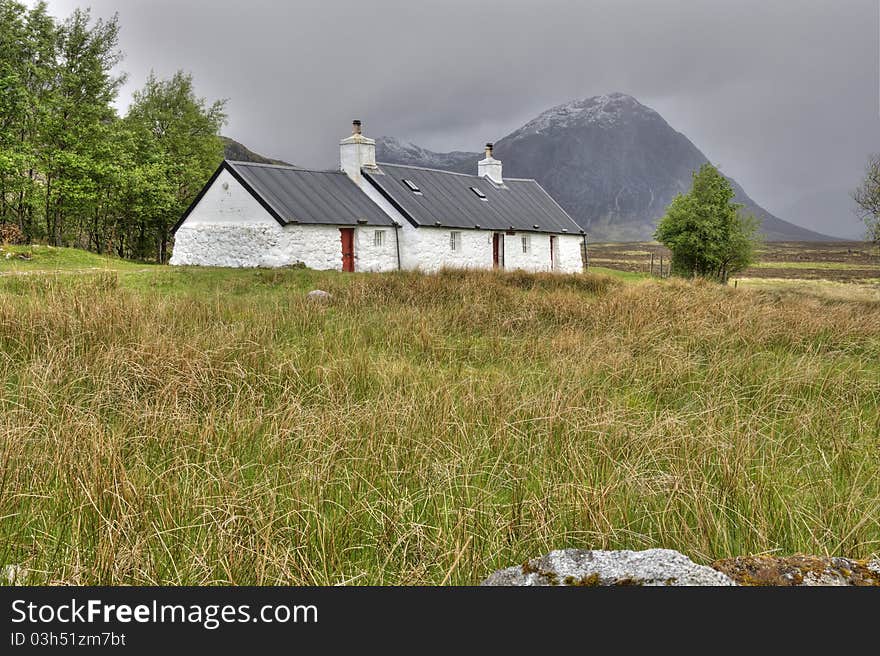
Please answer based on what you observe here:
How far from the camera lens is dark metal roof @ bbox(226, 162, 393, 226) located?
2655cm

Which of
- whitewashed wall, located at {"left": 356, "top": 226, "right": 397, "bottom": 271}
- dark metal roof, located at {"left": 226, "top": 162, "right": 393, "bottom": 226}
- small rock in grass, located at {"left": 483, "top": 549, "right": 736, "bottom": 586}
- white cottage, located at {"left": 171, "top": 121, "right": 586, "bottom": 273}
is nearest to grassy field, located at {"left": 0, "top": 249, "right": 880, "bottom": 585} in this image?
small rock in grass, located at {"left": 483, "top": 549, "right": 736, "bottom": 586}

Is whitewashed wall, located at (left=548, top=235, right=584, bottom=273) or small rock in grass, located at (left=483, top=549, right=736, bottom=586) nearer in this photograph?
small rock in grass, located at (left=483, top=549, right=736, bottom=586)

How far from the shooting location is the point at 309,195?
28.2m

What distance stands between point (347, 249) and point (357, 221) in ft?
4.01

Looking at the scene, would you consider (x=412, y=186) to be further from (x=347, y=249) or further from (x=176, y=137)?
(x=176, y=137)

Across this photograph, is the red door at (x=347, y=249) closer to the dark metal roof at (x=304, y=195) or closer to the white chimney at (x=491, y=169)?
the dark metal roof at (x=304, y=195)

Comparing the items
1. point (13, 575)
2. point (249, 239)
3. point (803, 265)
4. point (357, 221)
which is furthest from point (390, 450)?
point (803, 265)

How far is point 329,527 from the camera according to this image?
333 cm

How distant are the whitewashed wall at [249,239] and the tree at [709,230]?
1570cm

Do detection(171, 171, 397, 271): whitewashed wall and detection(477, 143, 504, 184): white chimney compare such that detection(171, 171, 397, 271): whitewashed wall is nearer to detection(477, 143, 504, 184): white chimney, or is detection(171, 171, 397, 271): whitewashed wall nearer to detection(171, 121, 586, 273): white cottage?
detection(171, 121, 586, 273): white cottage

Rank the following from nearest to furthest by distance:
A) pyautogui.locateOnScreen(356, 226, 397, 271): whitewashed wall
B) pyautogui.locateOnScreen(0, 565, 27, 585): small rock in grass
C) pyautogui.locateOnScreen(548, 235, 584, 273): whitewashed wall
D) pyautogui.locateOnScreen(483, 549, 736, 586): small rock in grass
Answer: pyautogui.locateOnScreen(483, 549, 736, 586): small rock in grass < pyautogui.locateOnScreen(0, 565, 27, 585): small rock in grass < pyautogui.locateOnScreen(356, 226, 397, 271): whitewashed wall < pyautogui.locateOnScreen(548, 235, 584, 273): whitewashed wall

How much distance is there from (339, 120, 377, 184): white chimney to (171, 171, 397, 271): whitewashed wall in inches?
154

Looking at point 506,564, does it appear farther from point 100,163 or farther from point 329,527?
point 100,163

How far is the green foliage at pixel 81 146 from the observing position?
3269 centimetres
